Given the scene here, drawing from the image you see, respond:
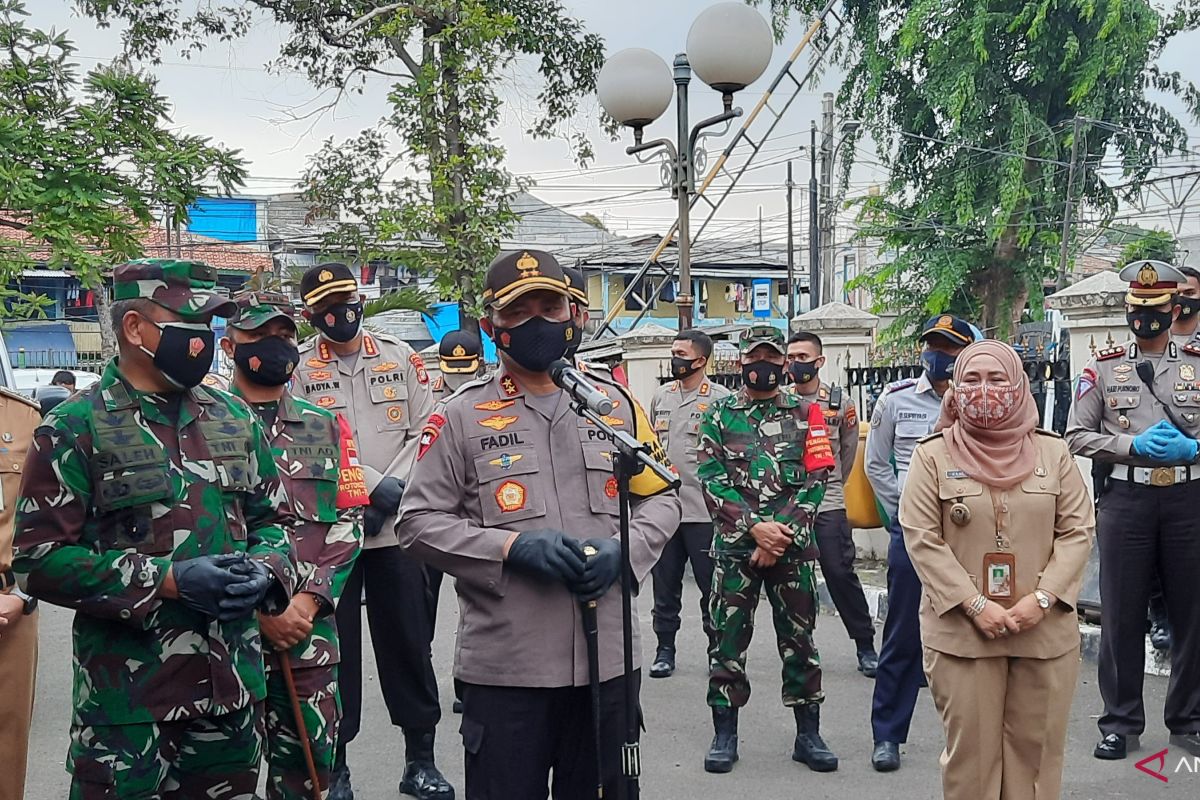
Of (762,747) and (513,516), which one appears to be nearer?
(513,516)

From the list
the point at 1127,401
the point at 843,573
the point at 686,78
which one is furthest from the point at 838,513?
the point at 686,78

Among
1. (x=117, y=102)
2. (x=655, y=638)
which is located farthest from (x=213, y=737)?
(x=117, y=102)

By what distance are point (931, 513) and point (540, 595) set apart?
1.73 meters

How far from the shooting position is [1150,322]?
5.70 meters

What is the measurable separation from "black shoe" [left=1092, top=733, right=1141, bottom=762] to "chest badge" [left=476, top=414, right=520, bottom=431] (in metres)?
3.85

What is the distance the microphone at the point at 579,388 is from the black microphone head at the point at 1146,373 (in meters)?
3.52

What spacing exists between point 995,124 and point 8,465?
70.3ft

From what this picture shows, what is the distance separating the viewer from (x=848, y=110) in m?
25.4

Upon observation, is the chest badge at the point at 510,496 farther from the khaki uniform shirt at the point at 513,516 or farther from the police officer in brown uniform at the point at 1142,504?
the police officer in brown uniform at the point at 1142,504

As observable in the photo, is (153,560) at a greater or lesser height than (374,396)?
lesser

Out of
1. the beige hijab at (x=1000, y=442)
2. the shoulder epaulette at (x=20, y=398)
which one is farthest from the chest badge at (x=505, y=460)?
the shoulder epaulette at (x=20, y=398)

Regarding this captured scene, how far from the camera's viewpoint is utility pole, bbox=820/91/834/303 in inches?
1040

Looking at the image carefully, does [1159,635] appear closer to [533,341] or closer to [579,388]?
[533,341]

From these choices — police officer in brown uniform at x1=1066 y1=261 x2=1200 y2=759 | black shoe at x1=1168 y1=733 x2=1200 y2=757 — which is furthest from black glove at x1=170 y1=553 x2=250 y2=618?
black shoe at x1=1168 y1=733 x2=1200 y2=757
